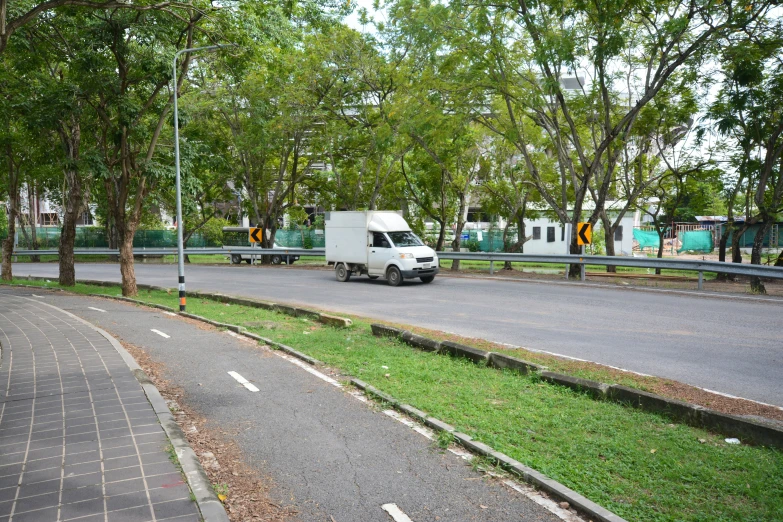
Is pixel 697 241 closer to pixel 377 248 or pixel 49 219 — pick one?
pixel 377 248

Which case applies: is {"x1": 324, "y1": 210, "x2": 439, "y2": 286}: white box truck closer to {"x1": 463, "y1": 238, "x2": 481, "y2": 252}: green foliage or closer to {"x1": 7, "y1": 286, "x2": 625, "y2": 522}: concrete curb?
{"x1": 7, "y1": 286, "x2": 625, "y2": 522}: concrete curb

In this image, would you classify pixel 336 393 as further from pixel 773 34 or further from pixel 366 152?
pixel 366 152

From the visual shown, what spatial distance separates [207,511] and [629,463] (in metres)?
3.47

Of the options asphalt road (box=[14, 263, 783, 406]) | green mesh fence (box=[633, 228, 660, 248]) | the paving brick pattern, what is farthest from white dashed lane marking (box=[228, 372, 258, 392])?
green mesh fence (box=[633, 228, 660, 248])

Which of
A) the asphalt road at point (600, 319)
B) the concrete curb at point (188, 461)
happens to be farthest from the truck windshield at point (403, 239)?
the concrete curb at point (188, 461)

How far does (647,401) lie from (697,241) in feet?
132

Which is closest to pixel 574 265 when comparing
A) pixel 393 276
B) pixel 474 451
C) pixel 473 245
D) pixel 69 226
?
pixel 393 276

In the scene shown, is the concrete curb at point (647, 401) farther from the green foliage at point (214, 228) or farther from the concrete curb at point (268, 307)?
the green foliage at point (214, 228)

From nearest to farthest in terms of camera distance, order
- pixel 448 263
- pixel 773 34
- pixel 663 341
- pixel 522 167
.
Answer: pixel 663 341, pixel 773 34, pixel 522 167, pixel 448 263

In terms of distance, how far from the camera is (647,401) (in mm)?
6555

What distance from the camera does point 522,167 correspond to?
31.2 m

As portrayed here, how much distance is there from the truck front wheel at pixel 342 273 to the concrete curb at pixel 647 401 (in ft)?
45.8

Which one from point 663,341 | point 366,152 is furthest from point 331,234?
point 663,341

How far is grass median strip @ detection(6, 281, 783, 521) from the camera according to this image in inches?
177
